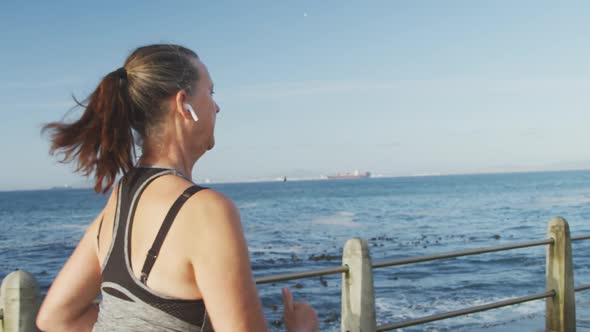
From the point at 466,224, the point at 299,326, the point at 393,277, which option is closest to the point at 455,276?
the point at 393,277

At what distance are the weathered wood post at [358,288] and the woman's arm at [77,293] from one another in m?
Answer: 2.94

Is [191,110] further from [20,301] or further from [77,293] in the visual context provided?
[20,301]

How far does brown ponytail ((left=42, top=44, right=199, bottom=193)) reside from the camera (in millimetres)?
1393

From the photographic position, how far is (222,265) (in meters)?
1.14

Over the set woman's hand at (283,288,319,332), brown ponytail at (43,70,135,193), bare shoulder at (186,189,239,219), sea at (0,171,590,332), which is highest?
brown ponytail at (43,70,135,193)

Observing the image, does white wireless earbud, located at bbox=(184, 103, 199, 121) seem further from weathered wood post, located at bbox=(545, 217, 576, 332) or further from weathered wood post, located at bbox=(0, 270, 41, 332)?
weathered wood post, located at bbox=(545, 217, 576, 332)

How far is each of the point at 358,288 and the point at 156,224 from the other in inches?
130

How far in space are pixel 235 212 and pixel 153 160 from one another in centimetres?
33

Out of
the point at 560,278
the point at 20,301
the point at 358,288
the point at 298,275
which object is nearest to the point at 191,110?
the point at 20,301

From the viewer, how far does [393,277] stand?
22719 mm

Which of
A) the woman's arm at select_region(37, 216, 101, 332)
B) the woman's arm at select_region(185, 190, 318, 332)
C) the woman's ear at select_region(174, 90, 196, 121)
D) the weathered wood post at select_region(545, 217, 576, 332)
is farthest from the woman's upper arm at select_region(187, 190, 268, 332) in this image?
the weathered wood post at select_region(545, 217, 576, 332)

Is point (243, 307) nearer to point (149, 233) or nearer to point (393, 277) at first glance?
point (149, 233)

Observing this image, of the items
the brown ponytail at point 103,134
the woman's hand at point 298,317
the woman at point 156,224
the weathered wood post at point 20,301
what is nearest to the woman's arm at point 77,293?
the woman at point 156,224

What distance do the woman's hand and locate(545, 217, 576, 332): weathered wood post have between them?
5172 mm
